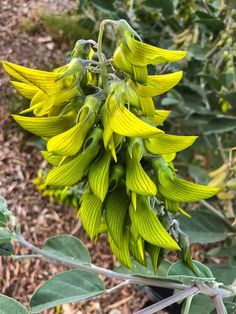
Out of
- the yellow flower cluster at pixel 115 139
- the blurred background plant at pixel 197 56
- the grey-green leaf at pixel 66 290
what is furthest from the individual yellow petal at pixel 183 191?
the blurred background plant at pixel 197 56

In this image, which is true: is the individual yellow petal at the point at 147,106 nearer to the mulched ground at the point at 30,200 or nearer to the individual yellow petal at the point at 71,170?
the individual yellow petal at the point at 71,170

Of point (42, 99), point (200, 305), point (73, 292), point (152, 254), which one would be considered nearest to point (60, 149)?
point (42, 99)

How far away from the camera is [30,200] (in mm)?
2062

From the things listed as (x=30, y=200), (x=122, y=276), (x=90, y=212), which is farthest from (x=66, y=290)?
(x=30, y=200)

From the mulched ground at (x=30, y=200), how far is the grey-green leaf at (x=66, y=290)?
0.77 m

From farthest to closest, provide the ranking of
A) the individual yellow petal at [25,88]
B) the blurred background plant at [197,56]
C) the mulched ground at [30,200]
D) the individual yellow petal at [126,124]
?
1. the mulched ground at [30,200]
2. the blurred background plant at [197,56]
3. the individual yellow petal at [25,88]
4. the individual yellow petal at [126,124]

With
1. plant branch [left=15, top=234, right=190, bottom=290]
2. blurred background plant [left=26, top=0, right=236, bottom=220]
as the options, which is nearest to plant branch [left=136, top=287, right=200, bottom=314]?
plant branch [left=15, top=234, right=190, bottom=290]

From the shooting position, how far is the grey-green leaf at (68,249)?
108 centimetres

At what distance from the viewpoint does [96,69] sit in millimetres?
683

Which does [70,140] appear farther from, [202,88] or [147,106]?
[202,88]

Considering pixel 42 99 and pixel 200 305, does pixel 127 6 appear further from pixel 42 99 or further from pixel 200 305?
pixel 42 99

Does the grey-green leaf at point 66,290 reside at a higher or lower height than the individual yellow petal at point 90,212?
lower

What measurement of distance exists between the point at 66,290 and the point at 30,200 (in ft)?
3.60

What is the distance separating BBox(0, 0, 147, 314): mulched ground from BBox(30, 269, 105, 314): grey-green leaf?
772 millimetres
